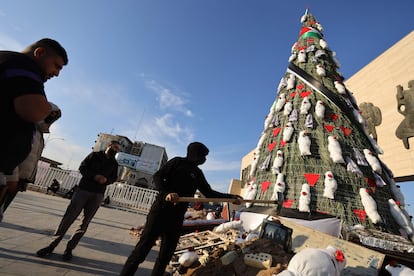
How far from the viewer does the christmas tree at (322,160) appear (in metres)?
5.13

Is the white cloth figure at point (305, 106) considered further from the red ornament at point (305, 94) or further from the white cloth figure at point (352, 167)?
the white cloth figure at point (352, 167)

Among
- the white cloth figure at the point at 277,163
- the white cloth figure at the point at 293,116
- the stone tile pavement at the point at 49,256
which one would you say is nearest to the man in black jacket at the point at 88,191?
the stone tile pavement at the point at 49,256

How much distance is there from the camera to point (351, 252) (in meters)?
3.01

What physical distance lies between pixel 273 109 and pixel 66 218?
6.88m

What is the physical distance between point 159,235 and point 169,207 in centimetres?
32

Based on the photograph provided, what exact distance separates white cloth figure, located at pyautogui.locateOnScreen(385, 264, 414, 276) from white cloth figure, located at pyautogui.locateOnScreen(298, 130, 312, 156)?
3.40 m

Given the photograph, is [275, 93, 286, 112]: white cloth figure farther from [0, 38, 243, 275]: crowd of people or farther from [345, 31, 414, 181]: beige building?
[345, 31, 414, 181]: beige building

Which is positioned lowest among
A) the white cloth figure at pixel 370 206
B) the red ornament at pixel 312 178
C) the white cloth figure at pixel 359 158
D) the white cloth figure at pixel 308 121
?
the white cloth figure at pixel 370 206

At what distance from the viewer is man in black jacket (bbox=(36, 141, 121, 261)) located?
9.57 feet

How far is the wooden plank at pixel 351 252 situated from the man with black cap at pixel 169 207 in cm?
221

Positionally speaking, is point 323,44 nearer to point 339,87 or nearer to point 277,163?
point 339,87

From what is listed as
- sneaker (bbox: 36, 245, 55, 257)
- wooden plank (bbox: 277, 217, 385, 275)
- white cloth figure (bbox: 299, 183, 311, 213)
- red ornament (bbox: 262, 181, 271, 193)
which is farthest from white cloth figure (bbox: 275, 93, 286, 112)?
sneaker (bbox: 36, 245, 55, 257)

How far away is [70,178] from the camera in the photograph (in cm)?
1272

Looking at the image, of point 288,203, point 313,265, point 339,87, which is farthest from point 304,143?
point 313,265
